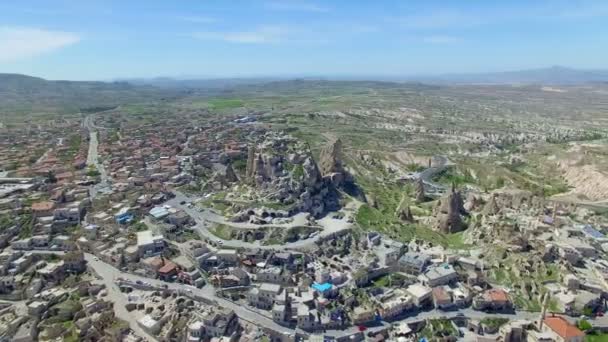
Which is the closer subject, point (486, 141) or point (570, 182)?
point (570, 182)

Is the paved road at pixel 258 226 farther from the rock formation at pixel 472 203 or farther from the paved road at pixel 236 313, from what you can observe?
the rock formation at pixel 472 203

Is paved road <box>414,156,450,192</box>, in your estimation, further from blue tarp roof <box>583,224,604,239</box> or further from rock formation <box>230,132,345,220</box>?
blue tarp roof <box>583,224,604,239</box>

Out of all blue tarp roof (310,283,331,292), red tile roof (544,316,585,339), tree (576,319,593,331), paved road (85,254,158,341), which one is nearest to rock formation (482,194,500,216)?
tree (576,319,593,331)

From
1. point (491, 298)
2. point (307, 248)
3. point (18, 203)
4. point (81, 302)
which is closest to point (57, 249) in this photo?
point (81, 302)

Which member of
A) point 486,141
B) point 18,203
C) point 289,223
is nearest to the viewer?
point 289,223

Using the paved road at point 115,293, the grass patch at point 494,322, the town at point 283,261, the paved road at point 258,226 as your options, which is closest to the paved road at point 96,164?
the town at point 283,261

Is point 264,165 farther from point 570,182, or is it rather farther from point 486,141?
point 486,141

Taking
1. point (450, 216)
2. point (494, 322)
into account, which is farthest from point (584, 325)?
point (450, 216)
